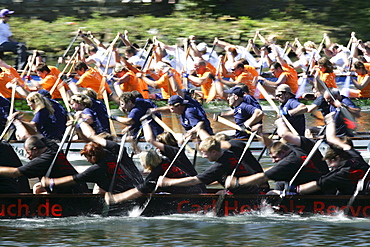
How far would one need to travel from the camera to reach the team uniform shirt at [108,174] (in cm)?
961

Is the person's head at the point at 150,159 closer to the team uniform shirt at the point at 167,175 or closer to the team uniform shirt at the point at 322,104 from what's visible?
the team uniform shirt at the point at 167,175

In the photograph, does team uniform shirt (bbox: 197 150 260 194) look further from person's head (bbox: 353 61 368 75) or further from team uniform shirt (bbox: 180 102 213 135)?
person's head (bbox: 353 61 368 75)

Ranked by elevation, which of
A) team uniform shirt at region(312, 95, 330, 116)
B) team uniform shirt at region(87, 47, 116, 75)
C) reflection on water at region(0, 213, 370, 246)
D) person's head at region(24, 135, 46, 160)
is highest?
person's head at region(24, 135, 46, 160)

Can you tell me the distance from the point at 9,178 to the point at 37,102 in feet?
7.47

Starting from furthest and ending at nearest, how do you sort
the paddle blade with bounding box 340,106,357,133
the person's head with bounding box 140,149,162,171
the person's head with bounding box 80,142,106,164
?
the paddle blade with bounding box 340,106,357,133, the person's head with bounding box 140,149,162,171, the person's head with bounding box 80,142,106,164

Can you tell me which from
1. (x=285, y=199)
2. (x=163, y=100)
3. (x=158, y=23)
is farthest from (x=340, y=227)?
(x=158, y=23)

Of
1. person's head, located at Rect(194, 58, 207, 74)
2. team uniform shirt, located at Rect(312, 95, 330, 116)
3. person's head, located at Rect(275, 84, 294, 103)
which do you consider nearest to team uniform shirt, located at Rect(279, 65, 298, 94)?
person's head, located at Rect(194, 58, 207, 74)

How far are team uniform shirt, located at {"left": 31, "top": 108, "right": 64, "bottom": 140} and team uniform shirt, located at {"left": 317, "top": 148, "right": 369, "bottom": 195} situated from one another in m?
4.50

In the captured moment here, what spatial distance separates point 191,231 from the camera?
377 inches

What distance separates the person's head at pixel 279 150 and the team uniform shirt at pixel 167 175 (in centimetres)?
108

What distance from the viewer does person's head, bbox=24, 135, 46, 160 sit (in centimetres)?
953

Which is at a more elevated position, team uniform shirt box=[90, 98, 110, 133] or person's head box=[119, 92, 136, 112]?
person's head box=[119, 92, 136, 112]

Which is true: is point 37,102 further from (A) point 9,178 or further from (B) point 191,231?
(B) point 191,231

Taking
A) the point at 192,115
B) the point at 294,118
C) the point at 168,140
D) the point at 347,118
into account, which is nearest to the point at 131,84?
the point at 192,115
